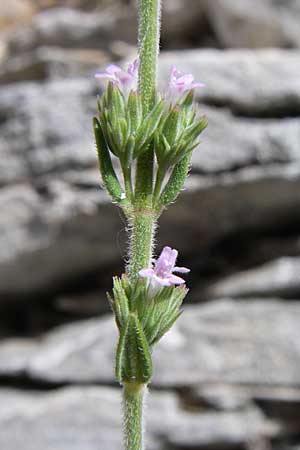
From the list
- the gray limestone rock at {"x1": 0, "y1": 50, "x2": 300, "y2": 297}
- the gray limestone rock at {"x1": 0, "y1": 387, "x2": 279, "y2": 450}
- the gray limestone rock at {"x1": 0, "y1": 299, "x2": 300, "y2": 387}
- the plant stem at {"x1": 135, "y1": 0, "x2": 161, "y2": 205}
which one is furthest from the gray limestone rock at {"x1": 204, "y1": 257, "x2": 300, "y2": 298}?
the plant stem at {"x1": 135, "y1": 0, "x2": 161, "y2": 205}

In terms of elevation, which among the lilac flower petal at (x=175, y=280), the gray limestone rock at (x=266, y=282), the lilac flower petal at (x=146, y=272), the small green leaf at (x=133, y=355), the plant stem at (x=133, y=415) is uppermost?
the gray limestone rock at (x=266, y=282)

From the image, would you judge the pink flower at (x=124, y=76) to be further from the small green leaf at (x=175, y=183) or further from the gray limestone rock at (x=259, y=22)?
the gray limestone rock at (x=259, y=22)

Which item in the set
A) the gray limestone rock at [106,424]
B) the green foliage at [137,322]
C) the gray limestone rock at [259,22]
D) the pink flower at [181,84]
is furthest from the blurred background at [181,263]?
the green foliage at [137,322]

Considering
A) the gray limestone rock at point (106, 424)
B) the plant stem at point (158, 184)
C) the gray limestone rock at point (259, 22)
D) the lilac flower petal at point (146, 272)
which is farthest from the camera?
the gray limestone rock at point (259, 22)

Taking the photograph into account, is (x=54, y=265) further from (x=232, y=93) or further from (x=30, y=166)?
(x=232, y=93)

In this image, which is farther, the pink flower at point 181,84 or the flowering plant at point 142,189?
the pink flower at point 181,84

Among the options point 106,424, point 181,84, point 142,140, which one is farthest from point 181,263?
point 142,140

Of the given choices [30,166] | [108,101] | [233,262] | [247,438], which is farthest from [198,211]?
[108,101]
